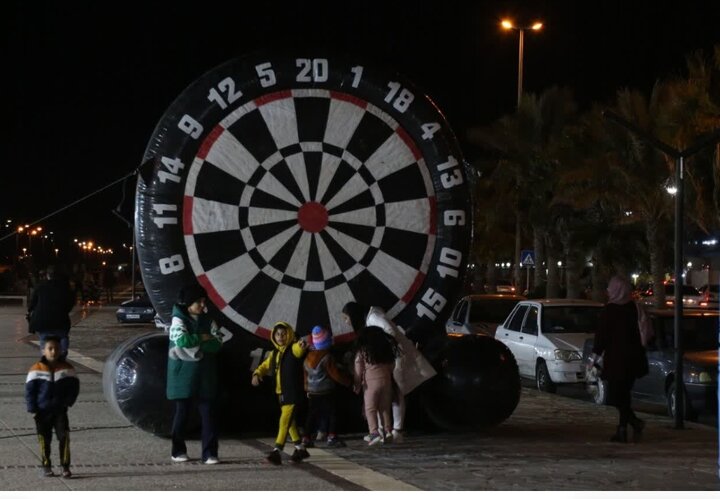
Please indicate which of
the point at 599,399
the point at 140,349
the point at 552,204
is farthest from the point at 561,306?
the point at 552,204

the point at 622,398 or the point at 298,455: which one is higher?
the point at 622,398

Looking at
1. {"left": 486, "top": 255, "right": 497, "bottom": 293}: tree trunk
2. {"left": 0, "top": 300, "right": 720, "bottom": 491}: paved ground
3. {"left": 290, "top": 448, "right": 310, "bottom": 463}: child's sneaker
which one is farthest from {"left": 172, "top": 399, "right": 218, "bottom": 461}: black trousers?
{"left": 486, "top": 255, "right": 497, "bottom": 293}: tree trunk

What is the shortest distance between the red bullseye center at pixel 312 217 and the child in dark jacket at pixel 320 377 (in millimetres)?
945

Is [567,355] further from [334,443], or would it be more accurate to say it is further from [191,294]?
[191,294]

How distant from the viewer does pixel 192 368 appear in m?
8.66

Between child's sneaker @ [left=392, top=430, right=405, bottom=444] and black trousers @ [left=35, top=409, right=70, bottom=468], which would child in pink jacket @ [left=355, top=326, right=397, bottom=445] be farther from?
black trousers @ [left=35, top=409, right=70, bottom=468]

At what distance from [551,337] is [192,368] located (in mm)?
8593

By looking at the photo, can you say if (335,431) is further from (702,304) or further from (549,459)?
(702,304)

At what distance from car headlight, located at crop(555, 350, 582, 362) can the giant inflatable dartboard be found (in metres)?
5.96

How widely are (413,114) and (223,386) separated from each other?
299 centimetres

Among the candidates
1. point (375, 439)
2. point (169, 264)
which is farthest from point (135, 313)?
point (375, 439)

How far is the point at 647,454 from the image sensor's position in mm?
9438

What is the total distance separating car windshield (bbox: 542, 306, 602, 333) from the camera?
54.4 ft

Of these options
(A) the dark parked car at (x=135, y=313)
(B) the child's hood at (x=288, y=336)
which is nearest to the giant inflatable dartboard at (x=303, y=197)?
(B) the child's hood at (x=288, y=336)
